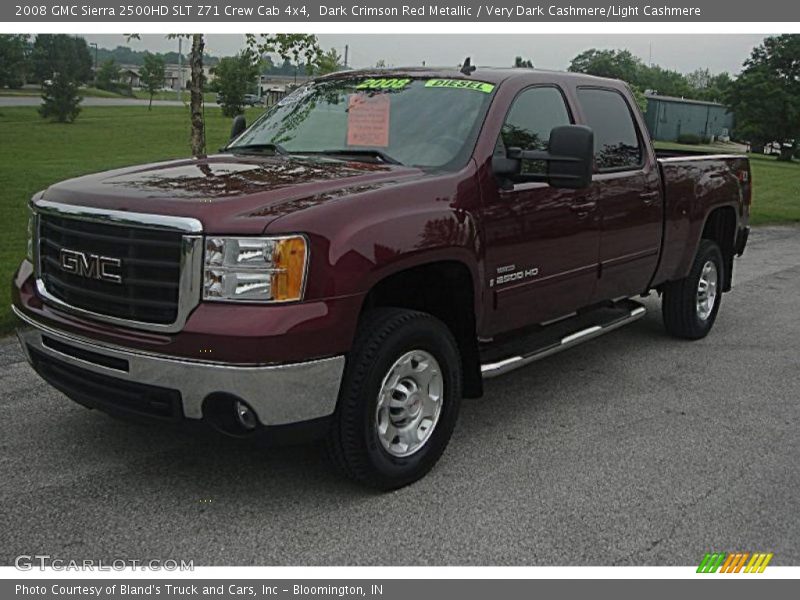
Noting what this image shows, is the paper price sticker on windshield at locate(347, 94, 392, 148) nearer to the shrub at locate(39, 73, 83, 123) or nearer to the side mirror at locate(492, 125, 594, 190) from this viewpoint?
the side mirror at locate(492, 125, 594, 190)

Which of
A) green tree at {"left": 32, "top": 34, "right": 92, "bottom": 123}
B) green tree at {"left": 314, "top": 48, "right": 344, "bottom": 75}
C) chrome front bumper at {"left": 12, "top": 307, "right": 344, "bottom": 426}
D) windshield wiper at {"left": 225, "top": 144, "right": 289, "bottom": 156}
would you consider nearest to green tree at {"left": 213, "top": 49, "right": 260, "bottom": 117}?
green tree at {"left": 32, "top": 34, "right": 92, "bottom": 123}

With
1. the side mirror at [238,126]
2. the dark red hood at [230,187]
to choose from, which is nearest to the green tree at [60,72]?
the side mirror at [238,126]

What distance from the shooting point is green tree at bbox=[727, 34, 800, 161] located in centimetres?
5434

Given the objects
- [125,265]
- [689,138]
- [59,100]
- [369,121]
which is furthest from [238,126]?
[689,138]

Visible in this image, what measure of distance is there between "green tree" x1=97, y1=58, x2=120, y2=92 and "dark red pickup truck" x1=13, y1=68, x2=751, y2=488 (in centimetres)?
6589

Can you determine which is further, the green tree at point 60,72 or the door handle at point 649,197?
the green tree at point 60,72

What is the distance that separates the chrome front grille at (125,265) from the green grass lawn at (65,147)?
2.92m

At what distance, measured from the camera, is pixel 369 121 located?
16.1 ft

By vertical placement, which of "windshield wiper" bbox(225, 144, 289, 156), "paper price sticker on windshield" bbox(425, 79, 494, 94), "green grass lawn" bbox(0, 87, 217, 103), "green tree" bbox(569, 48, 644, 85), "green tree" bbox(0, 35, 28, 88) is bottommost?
"windshield wiper" bbox(225, 144, 289, 156)

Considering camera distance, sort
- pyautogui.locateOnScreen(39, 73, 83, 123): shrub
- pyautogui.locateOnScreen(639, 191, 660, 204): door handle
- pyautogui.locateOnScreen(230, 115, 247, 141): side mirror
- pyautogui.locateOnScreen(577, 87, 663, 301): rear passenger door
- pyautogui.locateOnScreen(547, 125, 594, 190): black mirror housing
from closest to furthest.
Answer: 1. pyautogui.locateOnScreen(547, 125, 594, 190): black mirror housing
2. pyautogui.locateOnScreen(577, 87, 663, 301): rear passenger door
3. pyautogui.locateOnScreen(639, 191, 660, 204): door handle
4. pyautogui.locateOnScreen(230, 115, 247, 141): side mirror
5. pyautogui.locateOnScreen(39, 73, 83, 123): shrub

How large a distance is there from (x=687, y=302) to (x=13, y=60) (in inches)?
1635

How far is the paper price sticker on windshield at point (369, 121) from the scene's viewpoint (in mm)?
4828

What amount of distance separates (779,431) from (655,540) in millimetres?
1833

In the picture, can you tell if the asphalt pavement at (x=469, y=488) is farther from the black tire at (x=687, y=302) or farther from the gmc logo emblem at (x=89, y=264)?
the black tire at (x=687, y=302)
